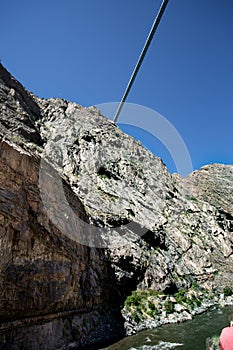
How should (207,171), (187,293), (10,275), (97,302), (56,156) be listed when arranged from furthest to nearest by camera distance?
(207,171)
(56,156)
(187,293)
(97,302)
(10,275)

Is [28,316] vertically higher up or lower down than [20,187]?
lower down

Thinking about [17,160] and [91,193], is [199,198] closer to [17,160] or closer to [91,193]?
[91,193]

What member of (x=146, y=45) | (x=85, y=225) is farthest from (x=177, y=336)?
(x=146, y=45)

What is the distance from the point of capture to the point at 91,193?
4172cm

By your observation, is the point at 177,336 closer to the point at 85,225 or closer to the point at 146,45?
the point at 85,225

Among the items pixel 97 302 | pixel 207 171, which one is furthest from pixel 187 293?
pixel 207 171

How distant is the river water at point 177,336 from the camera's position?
17.0m

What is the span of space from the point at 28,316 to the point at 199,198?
6104 centimetres

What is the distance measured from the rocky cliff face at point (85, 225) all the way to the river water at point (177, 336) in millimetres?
2131

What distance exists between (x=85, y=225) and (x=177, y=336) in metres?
12.2

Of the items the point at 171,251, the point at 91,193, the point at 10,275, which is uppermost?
the point at 91,193

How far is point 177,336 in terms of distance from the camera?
19438 millimetres

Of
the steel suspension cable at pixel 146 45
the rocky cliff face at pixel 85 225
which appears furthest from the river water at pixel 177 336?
the steel suspension cable at pixel 146 45

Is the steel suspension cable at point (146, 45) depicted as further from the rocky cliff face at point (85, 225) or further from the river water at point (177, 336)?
the river water at point (177, 336)
